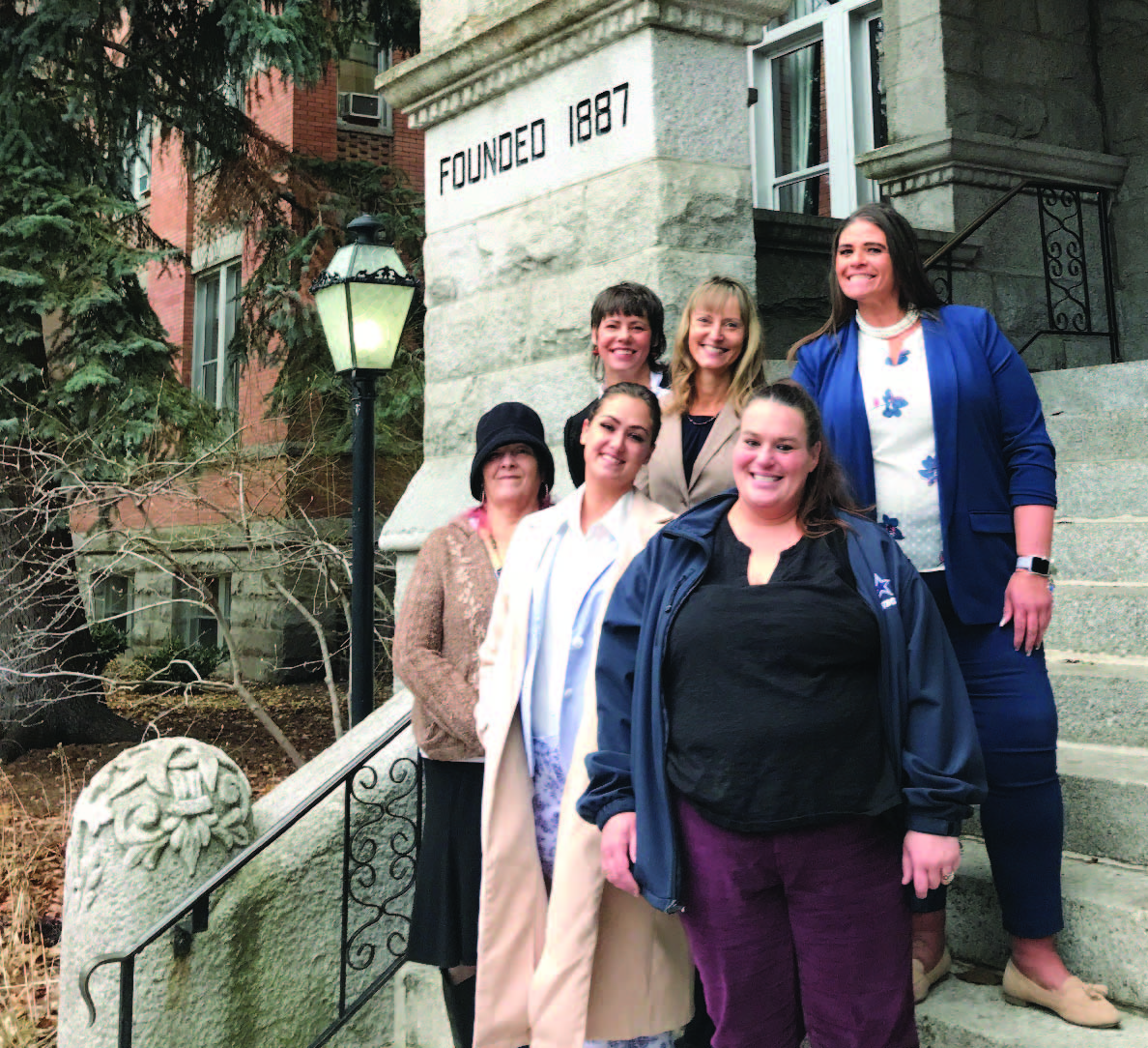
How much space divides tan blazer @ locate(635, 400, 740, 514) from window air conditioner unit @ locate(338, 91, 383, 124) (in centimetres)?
1382

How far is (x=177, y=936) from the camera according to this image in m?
3.84

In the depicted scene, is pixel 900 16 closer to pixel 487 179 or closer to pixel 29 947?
pixel 487 179

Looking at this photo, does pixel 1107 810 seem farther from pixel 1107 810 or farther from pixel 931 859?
pixel 931 859

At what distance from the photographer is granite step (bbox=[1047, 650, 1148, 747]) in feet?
12.0

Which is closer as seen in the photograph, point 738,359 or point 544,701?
point 544,701

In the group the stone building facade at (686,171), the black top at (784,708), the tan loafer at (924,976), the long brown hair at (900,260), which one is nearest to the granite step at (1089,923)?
the tan loafer at (924,976)

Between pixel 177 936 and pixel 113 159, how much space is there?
8.30m

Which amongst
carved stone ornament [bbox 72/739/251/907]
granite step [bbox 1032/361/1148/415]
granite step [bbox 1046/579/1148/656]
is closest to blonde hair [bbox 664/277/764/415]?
granite step [bbox 1046/579/1148/656]

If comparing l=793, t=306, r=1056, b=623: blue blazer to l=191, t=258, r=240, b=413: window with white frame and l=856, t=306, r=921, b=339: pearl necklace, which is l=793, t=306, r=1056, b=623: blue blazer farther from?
l=191, t=258, r=240, b=413: window with white frame

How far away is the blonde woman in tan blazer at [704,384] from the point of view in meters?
3.20

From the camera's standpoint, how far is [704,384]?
3.30m

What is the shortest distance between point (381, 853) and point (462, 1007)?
104 centimetres

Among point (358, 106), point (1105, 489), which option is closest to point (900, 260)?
point (1105, 489)

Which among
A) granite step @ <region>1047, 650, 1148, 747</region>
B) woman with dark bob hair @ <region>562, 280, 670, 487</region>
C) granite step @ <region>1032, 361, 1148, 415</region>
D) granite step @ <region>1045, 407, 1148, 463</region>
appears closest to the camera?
woman with dark bob hair @ <region>562, 280, 670, 487</region>
